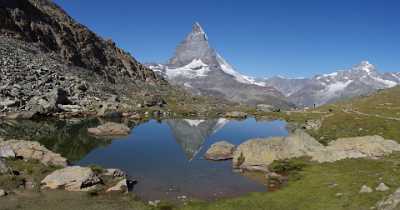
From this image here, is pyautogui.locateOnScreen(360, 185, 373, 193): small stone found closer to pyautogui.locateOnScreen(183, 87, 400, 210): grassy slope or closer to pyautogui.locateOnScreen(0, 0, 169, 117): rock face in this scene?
pyautogui.locateOnScreen(183, 87, 400, 210): grassy slope

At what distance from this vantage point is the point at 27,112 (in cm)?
11181

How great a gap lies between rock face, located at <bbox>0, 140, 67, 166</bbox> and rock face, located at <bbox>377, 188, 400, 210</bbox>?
40.4 metres

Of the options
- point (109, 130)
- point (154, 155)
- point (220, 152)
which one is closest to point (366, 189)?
point (220, 152)

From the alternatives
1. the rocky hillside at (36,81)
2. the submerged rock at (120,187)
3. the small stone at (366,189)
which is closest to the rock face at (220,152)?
the submerged rock at (120,187)

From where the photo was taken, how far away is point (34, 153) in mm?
57312

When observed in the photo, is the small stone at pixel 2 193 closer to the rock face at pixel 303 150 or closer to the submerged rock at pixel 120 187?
the submerged rock at pixel 120 187

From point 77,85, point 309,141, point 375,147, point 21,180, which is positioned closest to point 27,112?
point 77,85

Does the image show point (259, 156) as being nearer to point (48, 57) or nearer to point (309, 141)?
point (309, 141)

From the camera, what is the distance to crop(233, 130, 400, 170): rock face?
61.4 m

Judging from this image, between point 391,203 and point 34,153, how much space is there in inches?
1807

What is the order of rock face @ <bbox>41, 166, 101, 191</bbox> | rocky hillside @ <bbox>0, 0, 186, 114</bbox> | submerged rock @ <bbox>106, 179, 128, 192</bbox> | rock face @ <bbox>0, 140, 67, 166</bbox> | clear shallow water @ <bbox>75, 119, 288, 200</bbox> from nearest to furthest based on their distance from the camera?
1. rock face @ <bbox>41, 166, 101, 191</bbox>
2. submerged rock @ <bbox>106, 179, 128, 192</bbox>
3. clear shallow water @ <bbox>75, 119, 288, 200</bbox>
4. rock face @ <bbox>0, 140, 67, 166</bbox>
5. rocky hillside @ <bbox>0, 0, 186, 114</bbox>

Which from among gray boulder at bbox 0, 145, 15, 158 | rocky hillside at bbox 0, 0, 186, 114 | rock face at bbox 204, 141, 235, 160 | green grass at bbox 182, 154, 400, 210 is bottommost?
green grass at bbox 182, 154, 400, 210

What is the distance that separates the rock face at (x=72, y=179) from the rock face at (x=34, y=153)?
350 inches

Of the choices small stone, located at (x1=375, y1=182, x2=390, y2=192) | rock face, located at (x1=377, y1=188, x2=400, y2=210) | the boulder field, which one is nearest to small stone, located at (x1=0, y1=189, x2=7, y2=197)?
the boulder field
